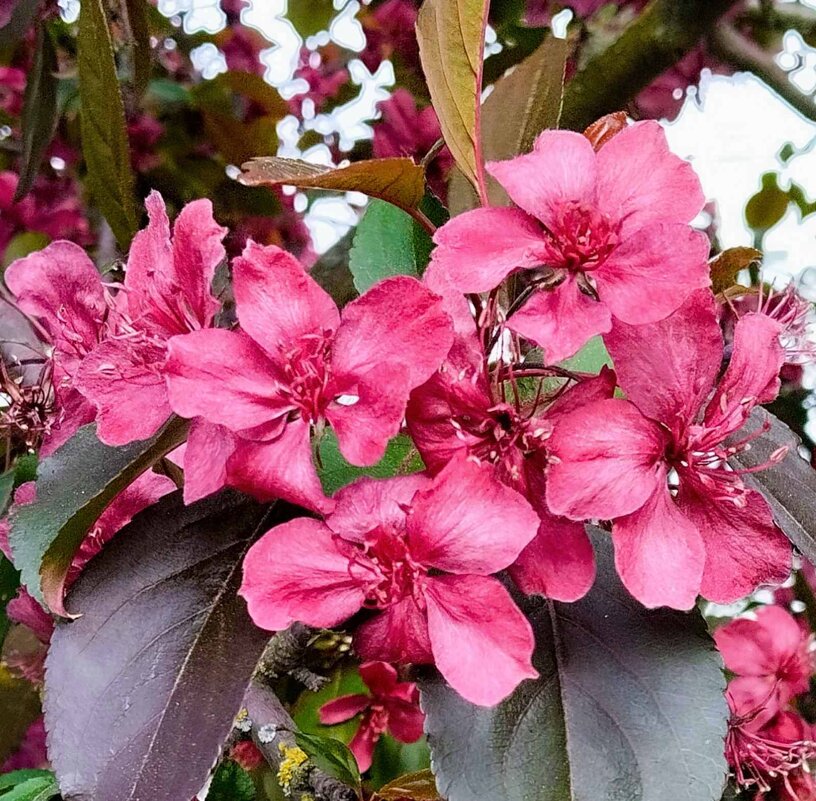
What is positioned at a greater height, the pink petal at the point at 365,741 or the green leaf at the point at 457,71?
the green leaf at the point at 457,71

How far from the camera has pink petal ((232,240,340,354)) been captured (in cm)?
34

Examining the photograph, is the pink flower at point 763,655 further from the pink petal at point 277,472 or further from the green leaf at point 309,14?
the green leaf at point 309,14

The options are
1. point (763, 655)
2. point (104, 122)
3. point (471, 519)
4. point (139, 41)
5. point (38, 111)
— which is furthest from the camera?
point (38, 111)

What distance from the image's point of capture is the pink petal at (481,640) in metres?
0.31

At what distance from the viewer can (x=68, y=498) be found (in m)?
0.38

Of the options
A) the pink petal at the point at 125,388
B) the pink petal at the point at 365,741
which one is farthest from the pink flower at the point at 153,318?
the pink petal at the point at 365,741

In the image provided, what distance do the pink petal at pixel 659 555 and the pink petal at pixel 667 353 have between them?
4 cm

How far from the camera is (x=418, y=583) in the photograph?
0.34 metres

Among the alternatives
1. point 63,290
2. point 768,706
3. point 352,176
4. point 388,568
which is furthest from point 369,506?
point 768,706

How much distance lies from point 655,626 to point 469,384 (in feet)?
0.44

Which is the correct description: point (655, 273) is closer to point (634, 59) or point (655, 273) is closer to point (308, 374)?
point (308, 374)

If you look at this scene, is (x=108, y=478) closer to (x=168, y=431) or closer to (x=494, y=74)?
(x=168, y=431)

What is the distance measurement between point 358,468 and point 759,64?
2.36 ft

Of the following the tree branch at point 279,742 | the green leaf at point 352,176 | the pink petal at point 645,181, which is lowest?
the tree branch at point 279,742
